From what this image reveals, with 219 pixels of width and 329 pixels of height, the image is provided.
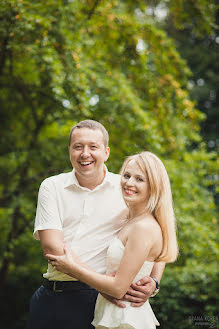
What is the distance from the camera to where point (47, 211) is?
2.22m

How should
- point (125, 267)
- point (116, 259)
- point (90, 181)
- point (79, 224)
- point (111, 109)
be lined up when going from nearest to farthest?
1. point (125, 267)
2. point (116, 259)
3. point (79, 224)
4. point (90, 181)
5. point (111, 109)

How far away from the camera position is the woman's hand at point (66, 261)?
204 centimetres

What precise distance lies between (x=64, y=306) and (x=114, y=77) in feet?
10.2

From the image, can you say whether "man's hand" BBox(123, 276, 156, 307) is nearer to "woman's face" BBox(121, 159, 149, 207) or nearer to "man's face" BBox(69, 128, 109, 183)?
"woman's face" BBox(121, 159, 149, 207)

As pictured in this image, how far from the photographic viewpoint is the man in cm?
230

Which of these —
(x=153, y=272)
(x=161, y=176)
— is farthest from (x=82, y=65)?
(x=153, y=272)

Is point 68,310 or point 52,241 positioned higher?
point 52,241

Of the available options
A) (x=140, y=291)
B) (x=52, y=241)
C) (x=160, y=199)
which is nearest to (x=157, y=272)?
(x=140, y=291)

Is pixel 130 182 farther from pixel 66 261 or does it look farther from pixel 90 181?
pixel 66 261

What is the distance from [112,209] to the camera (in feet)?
7.98

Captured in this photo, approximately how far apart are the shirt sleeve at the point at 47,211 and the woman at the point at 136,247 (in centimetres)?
20

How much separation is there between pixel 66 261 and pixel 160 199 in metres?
0.68

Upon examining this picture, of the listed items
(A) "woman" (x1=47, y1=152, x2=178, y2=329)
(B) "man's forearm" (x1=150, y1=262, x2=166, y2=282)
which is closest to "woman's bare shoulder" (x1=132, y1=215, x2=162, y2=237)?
(A) "woman" (x1=47, y1=152, x2=178, y2=329)

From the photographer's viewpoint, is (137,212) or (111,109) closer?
(137,212)
